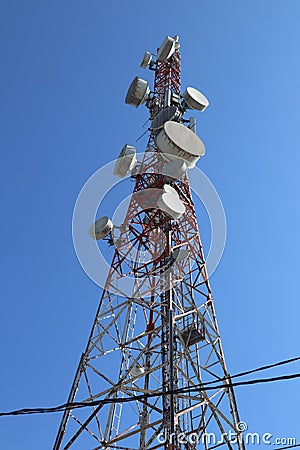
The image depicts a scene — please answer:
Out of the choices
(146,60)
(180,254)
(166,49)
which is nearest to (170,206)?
(180,254)

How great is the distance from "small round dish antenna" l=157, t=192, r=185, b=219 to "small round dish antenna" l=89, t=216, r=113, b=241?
1.88 meters

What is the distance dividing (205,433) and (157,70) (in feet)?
49.6

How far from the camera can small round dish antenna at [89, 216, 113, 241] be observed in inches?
617

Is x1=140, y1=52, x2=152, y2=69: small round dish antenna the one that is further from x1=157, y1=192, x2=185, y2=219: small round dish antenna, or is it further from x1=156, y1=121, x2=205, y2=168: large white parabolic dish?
x1=157, y1=192, x2=185, y2=219: small round dish antenna

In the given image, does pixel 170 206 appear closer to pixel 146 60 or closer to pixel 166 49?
pixel 166 49

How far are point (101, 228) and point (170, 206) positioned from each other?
96.0 inches

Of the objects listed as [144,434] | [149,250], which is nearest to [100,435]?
[144,434]

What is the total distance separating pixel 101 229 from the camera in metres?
15.7

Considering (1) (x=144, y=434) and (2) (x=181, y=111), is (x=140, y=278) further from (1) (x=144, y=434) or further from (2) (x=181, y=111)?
(2) (x=181, y=111)

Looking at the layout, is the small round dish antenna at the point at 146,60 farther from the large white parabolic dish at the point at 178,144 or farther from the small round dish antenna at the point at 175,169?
the small round dish antenna at the point at 175,169

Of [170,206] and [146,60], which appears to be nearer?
[170,206]

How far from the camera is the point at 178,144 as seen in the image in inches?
640

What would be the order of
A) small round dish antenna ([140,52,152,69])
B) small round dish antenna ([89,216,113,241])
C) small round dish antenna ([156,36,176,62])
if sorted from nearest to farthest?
small round dish antenna ([89,216,113,241]), small round dish antenna ([156,36,176,62]), small round dish antenna ([140,52,152,69])

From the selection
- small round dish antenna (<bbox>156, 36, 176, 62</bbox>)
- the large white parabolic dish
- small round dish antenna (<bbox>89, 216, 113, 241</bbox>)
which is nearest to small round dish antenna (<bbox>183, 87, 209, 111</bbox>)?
small round dish antenna (<bbox>156, 36, 176, 62</bbox>)
